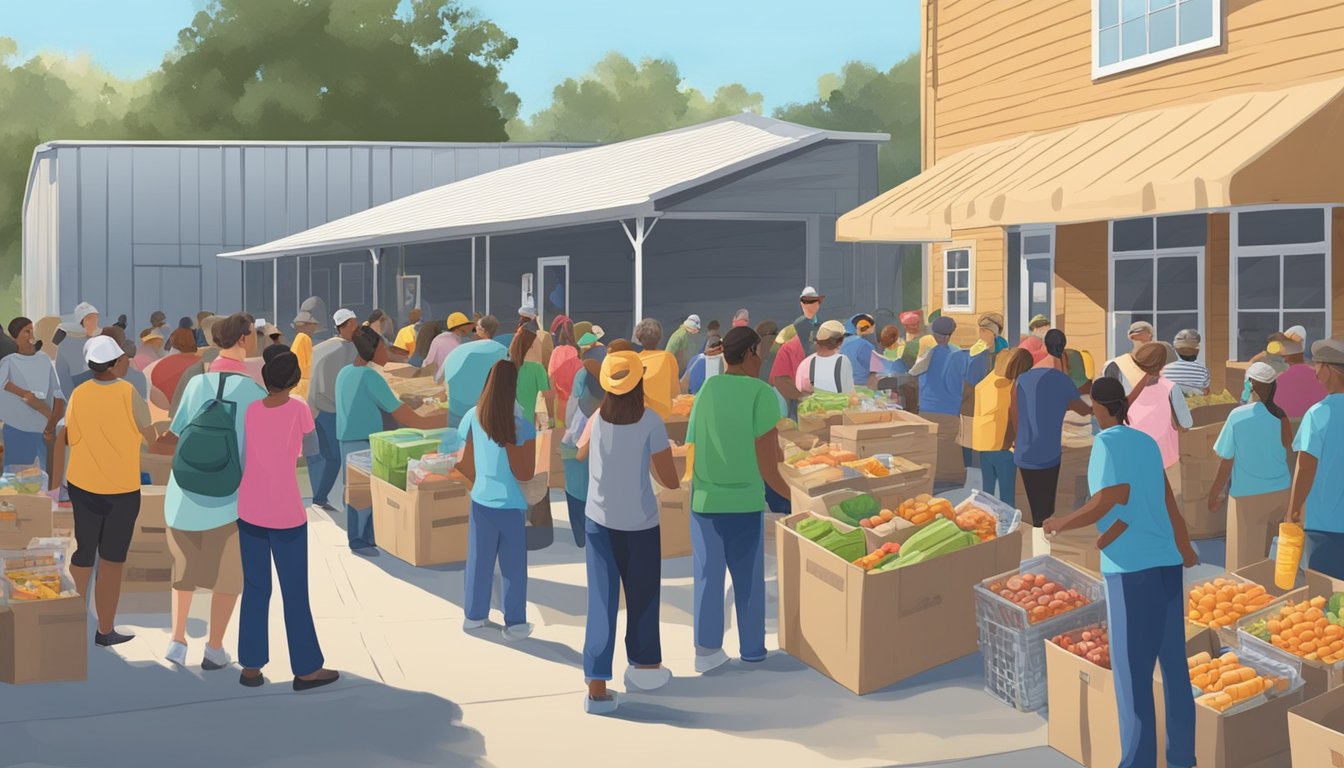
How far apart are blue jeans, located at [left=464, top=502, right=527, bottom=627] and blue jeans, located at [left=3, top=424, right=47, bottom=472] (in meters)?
4.92

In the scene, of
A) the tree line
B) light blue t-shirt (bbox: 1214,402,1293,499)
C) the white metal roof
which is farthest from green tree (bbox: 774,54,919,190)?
light blue t-shirt (bbox: 1214,402,1293,499)

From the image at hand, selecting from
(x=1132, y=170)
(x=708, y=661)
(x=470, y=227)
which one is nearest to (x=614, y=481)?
(x=708, y=661)

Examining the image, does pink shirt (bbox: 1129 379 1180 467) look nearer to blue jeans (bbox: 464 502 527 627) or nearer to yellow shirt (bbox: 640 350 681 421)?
yellow shirt (bbox: 640 350 681 421)

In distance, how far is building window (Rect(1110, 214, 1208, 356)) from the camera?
15.2 meters

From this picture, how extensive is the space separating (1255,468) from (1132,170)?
5302 mm

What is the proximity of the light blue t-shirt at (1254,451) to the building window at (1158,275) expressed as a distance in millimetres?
5914

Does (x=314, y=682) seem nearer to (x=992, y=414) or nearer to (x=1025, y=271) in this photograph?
(x=992, y=414)

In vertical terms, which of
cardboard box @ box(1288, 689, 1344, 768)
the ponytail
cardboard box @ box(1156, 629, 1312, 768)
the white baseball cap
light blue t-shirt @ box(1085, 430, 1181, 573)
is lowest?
cardboard box @ box(1156, 629, 1312, 768)

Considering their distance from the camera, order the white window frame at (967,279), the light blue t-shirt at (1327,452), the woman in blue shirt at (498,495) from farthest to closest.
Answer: the white window frame at (967,279), the woman in blue shirt at (498,495), the light blue t-shirt at (1327,452)

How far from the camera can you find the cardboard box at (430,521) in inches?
431

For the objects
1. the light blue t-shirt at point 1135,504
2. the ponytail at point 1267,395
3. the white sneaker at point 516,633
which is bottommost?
the white sneaker at point 516,633

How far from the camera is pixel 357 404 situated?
11.8m

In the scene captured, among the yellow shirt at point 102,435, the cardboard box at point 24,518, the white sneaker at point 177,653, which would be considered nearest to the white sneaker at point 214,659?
the white sneaker at point 177,653

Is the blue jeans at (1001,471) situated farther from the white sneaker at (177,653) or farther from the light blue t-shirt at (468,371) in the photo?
the white sneaker at (177,653)
